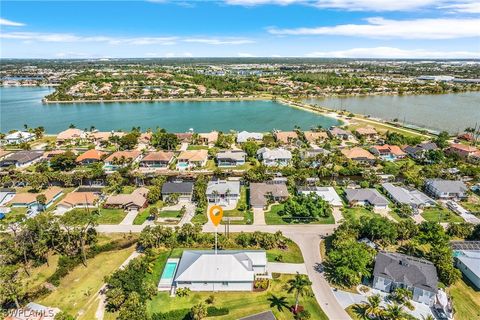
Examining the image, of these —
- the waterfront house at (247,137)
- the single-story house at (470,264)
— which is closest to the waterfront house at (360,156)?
the waterfront house at (247,137)

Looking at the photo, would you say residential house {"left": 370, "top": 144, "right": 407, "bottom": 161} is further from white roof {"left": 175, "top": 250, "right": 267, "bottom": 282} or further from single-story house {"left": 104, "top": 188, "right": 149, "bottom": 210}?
single-story house {"left": 104, "top": 188, "right": 149, "bottom": 210}

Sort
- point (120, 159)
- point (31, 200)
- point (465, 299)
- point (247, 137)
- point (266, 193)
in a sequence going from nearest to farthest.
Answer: point (465, 299)
point (31, 200)
point (266, 193)
point (120, 159)
point (247, 137)

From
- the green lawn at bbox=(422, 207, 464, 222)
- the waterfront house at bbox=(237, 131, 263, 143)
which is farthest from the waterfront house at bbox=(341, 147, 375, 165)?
the waterfront house at bbox=(237, 131, 263, 143)

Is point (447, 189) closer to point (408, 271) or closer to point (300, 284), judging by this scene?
point (408, 271)

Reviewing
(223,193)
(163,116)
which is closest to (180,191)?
(223,193)

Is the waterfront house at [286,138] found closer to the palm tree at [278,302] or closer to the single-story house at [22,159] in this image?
the palm tree at [278,302]
